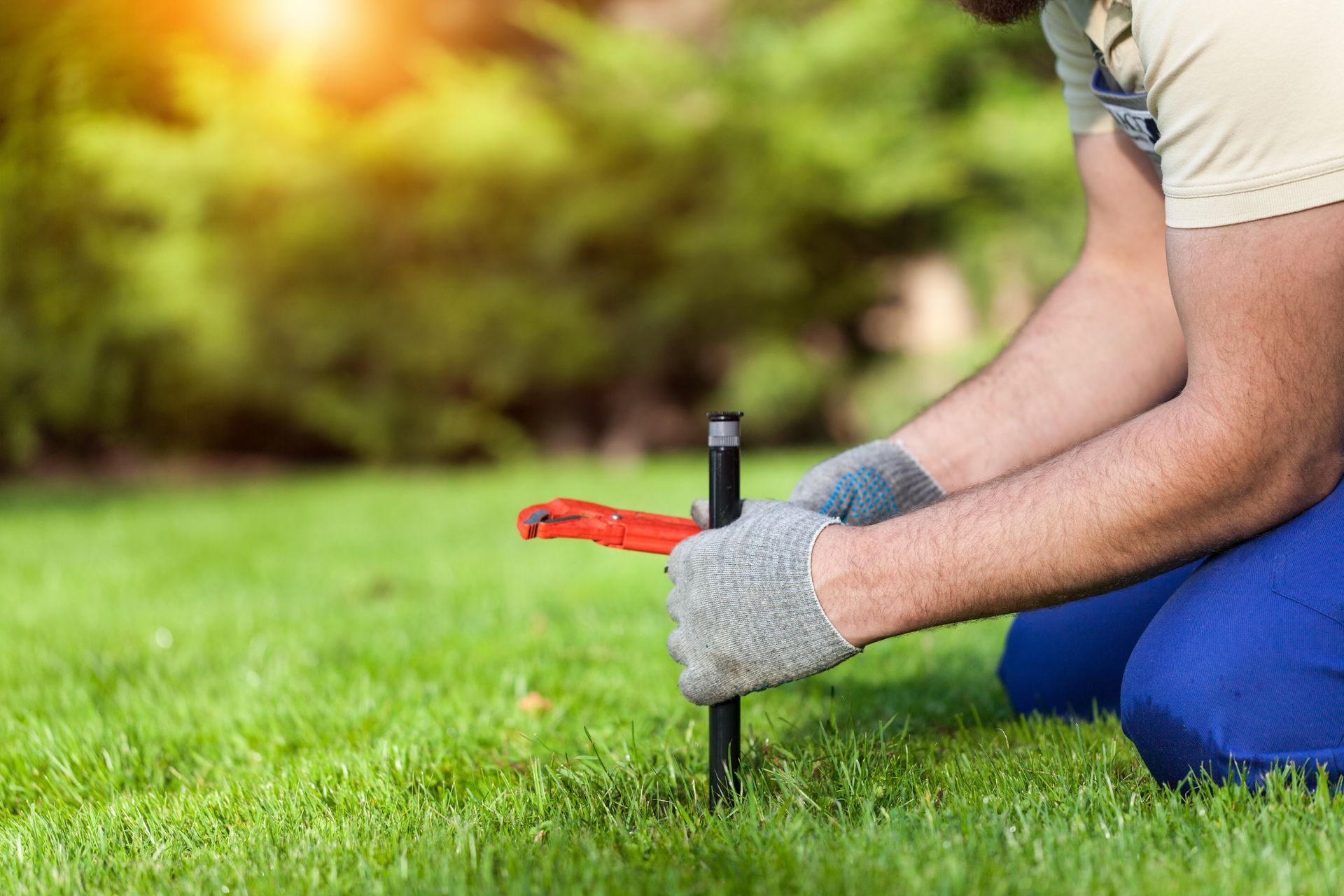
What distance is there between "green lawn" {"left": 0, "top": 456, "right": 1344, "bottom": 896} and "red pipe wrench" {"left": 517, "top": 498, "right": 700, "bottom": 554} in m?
0.39

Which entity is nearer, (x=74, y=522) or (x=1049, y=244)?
(x=74, y=522)

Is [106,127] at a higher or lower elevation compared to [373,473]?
higher

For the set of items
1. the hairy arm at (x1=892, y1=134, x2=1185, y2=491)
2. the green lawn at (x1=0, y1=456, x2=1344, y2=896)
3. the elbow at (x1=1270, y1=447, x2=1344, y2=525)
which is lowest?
the green lawn at (x1=0, y1=456, x2=1344, y2=896)

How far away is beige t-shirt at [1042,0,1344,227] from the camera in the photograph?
4.25 feet

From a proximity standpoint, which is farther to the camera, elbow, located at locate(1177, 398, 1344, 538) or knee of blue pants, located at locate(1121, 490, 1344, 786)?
knee of blue pants, located at locate(1121, 490, 1344, 786)

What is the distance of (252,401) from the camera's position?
28.3 ft

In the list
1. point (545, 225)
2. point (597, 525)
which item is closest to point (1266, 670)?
point (597, 525)

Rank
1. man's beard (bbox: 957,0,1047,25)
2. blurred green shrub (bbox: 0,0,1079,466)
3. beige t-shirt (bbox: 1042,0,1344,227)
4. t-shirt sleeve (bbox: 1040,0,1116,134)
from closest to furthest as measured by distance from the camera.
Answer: beige t-shirt (bbox: 1042,0,1344,227) → man's beard (bbox: 957,0,1047,25) → t-shirt sleeve (bbox: 1040,0,1116,134) → blurred green shrub (bbox: 0,0,1079,466)

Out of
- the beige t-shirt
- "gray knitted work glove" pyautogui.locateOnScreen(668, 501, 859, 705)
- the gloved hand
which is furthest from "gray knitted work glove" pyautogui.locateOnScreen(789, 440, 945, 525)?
the beige t-shirt

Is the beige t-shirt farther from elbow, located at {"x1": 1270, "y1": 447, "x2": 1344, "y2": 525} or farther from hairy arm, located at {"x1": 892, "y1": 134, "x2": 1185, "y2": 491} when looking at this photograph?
hairy arm, located at {"x1": 892, "y1": 134, "x2": 1185, "y2": 491}

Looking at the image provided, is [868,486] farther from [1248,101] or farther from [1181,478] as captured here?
[1248,101]

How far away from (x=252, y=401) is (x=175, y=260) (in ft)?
4.13

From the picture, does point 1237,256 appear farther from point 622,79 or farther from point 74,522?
point 622,79

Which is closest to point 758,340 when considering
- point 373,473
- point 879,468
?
point 373,473
